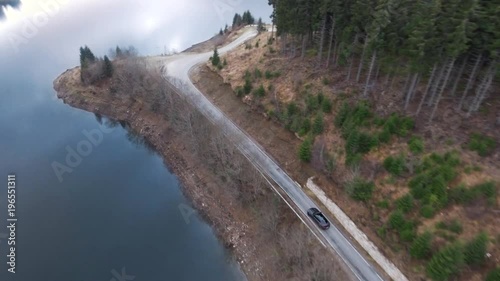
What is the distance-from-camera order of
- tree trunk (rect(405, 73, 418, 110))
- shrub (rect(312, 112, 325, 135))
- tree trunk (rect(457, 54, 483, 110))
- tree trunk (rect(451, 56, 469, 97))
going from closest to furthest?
tree trunk (rect(457, 54, 483, 110)) < tree trunk (rect(451, 56, 469, 97)) < tree trunk (rect(405, 73, 418, 110)) < shrub (rect(312, 112, 325, 135))

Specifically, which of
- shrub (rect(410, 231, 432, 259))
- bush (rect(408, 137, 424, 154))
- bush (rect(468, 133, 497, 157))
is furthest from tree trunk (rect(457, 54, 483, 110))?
shrub (rect(410, 231, 432, 259))

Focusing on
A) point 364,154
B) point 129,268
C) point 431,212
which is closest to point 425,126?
point 364,154

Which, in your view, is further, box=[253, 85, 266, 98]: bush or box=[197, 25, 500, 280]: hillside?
box=[253, 85, 266, 98]: bush

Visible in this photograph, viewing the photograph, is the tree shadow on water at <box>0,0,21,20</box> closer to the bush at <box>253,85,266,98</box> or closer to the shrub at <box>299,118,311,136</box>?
the bush at <box>253,85,266,98</box>

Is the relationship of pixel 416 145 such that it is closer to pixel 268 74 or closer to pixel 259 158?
pixel 259 158

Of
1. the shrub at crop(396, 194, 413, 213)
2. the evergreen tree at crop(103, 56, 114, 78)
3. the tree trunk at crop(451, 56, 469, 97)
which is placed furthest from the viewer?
the evergreen tree at crop(103, 56, 114, 78)

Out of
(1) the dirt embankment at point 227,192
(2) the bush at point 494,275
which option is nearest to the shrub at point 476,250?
(2) the bush at point 494,275
